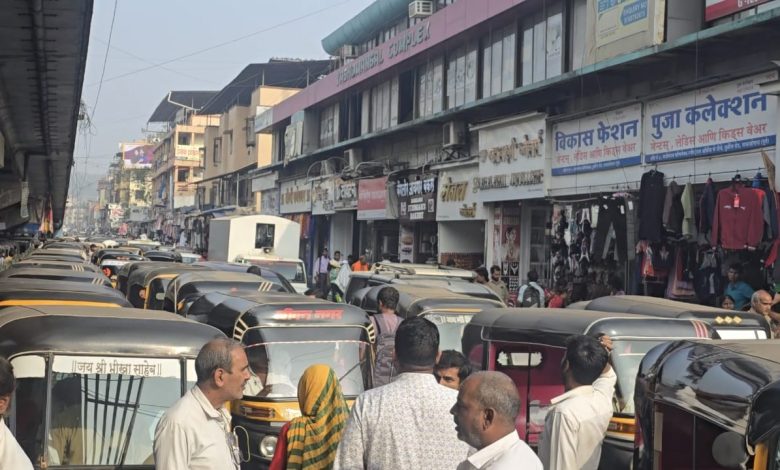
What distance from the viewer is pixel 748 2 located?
635 inches

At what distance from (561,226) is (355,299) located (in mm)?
5880

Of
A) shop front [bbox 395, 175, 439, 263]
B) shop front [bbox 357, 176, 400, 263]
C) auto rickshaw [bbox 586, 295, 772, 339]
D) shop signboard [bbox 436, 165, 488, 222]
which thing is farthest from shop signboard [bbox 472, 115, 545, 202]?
auto rickshaw [bbox 586, 295, 772, 339]

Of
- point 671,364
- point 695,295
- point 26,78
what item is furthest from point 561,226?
point 671,364

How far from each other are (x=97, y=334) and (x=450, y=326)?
6253 mm

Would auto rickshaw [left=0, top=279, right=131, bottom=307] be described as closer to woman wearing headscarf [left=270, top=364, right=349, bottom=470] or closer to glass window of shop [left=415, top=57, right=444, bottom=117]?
woman wearing headscarf [left=270, top=364, right=349, bottom=470]

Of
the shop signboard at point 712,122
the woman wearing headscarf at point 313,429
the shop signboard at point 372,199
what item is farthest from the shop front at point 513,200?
the woman wearing headscarf at point 313,429

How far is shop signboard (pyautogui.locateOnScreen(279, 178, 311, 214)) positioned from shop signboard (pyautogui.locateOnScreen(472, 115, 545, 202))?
1929 centimetres

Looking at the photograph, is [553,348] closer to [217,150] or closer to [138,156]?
[217,150]

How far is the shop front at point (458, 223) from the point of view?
28.2m

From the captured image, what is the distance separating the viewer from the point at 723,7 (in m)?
16.8

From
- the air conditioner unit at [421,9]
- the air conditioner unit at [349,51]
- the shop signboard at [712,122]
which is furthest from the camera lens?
the air conditioner unit at [349,51]

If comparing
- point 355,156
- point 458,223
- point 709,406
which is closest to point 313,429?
point 709,406

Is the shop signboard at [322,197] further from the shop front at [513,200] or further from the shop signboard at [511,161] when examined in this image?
the shop front at [513,200]

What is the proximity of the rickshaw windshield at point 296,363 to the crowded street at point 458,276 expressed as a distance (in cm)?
2
